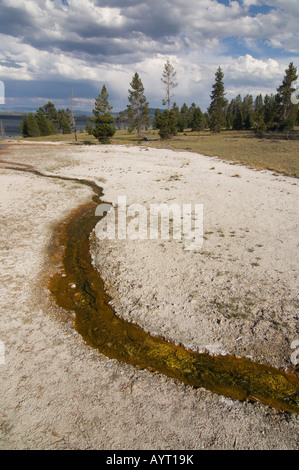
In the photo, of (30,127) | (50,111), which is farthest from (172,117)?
(50,111)

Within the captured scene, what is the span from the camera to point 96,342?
5.57 metres

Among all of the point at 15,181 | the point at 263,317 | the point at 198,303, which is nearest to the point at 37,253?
the point at 198,303

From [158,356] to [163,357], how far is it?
10 cm

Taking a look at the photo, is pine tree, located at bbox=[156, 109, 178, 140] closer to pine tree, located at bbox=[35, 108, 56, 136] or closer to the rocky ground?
the rocky ground

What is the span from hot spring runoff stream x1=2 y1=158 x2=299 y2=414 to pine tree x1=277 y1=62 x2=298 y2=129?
61212 millimetres

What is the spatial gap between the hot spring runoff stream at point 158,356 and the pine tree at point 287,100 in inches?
2410

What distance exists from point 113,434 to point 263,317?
13.3ft

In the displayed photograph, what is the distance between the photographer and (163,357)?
16.9 ft

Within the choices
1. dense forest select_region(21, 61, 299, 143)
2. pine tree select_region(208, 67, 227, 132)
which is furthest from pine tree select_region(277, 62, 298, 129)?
pine tree select_region(208, 67, 227, 132)

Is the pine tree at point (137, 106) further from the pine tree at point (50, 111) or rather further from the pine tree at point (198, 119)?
the pine tree at point (50, 111)

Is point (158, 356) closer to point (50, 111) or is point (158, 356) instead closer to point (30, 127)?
point (30, 127)

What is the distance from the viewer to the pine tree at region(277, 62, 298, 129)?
174ft

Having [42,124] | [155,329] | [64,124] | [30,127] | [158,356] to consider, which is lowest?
[158,356]

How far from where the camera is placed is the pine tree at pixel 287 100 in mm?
53125
